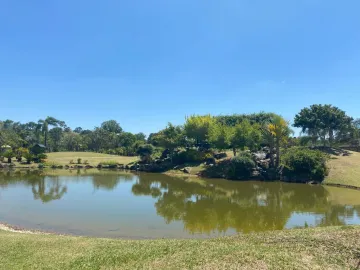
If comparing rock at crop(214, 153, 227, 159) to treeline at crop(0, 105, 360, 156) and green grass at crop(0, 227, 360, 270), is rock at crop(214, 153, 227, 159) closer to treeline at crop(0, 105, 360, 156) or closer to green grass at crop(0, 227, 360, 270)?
treeline at crop(0, 105, 360, 156)

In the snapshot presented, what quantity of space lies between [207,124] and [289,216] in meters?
34.6

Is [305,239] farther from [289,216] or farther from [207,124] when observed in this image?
[207,124]

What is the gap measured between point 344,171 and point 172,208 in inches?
943

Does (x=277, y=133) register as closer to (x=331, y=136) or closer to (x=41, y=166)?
(x=331, y=136)

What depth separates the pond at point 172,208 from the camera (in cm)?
1614

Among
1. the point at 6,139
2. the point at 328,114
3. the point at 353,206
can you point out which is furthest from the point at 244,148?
the point at 6,139

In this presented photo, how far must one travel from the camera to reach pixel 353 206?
2117cm

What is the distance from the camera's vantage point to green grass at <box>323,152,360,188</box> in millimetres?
31638

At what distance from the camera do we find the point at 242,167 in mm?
37812

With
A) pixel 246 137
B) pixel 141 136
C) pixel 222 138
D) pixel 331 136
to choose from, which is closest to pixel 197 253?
pixel 246 137

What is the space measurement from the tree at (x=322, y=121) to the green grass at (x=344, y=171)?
9.81 metres

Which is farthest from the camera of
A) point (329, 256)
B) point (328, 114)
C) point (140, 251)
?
point (328, 114)

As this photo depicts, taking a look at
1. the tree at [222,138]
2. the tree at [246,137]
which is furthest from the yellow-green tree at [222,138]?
the tree at [246,137]

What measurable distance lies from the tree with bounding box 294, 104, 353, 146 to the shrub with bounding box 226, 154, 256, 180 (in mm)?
18111
